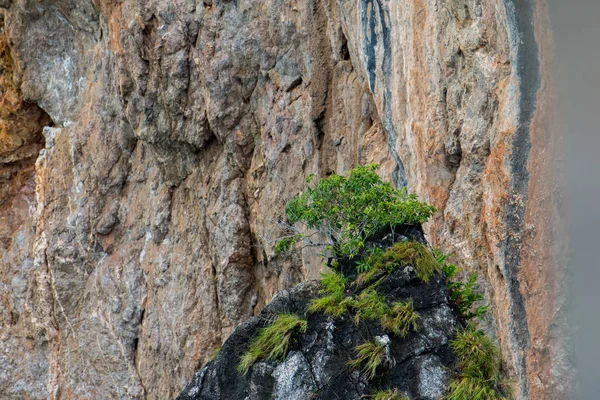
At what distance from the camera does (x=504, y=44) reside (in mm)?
9219

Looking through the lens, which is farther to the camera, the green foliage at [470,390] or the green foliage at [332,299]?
the green foliage at [332,299]

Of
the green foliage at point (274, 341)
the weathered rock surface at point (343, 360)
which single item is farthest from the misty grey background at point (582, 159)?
the green foliage at point (274, 341)

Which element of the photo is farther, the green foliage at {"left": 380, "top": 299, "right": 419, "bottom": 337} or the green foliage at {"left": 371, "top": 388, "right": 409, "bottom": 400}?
the green foliage at {"left": 380, "top": 299, "right": 419, "bottom": 337}

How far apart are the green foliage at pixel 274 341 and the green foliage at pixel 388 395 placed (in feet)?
3.55

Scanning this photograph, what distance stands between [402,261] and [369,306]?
0.70 m

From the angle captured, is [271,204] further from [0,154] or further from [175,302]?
[0,154]

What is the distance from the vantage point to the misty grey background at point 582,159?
307 inches

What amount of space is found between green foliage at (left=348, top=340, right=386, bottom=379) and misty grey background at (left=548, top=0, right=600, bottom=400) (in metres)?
2.17

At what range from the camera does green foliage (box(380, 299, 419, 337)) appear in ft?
25.8

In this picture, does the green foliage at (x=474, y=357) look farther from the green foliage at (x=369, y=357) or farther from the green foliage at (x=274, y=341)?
the green foliage at (x=274, y=341)

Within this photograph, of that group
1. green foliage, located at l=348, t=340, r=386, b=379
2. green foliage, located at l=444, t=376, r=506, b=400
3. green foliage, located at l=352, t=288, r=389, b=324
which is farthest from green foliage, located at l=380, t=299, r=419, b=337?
green foliage, located at l=444, t=376, r=506, b=400

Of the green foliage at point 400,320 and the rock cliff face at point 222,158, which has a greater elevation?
the rock cliff face at point 222,158

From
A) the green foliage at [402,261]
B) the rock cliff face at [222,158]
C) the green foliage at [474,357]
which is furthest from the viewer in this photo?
the rock cliff face at [222,158]

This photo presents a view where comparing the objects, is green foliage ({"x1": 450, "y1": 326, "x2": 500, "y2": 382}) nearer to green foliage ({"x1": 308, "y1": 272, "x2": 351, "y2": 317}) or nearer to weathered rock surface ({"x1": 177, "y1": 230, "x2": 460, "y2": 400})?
weathered rock surface ({"x1": 177, "y1": 230, "x2": 460, "y2": 400})
